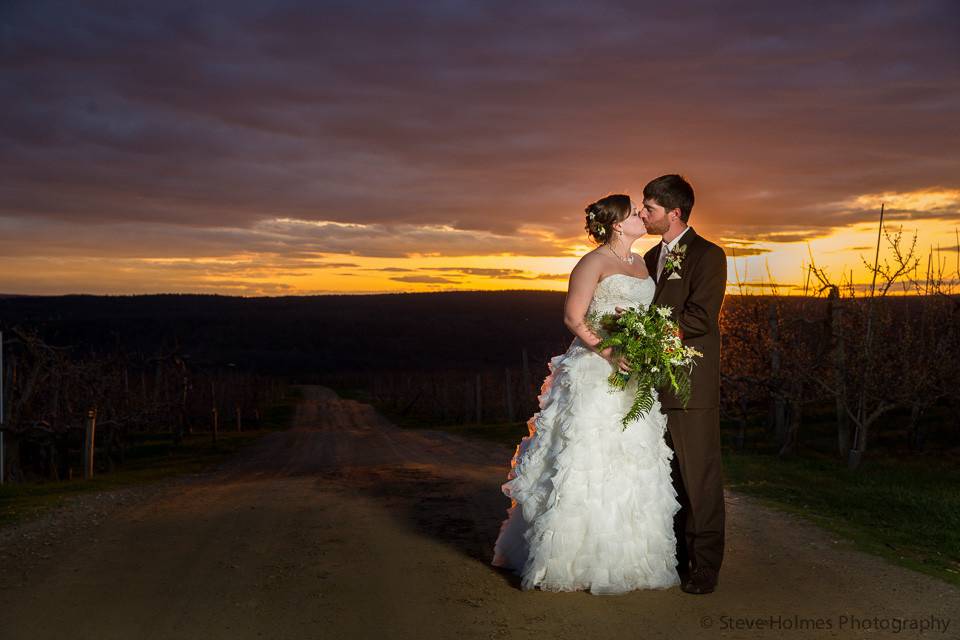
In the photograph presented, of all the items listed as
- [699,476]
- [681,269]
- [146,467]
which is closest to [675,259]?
[681,269]

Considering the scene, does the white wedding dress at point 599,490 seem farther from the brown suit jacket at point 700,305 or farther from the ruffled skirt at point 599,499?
the brown suit jacket at point 700,305

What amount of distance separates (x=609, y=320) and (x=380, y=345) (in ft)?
468

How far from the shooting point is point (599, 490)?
20.3 feet

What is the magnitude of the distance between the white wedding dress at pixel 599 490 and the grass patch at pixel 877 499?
257 cm

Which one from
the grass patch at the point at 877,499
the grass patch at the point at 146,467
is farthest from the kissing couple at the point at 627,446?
the grass patch at the point at 146,467

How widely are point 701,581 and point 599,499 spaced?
971 mm

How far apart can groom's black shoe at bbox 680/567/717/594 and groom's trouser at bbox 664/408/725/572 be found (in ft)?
0.24

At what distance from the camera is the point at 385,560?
720 cm

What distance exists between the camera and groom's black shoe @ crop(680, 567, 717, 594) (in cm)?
612

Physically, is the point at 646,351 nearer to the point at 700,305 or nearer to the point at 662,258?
the point at 700,305

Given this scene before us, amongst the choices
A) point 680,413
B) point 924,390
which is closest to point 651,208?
point 680,413

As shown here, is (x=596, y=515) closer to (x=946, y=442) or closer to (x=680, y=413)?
(x=680, y=413)

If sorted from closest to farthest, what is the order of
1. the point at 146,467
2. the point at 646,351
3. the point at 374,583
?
1. the point at 646,351
2. the point at 374,583
3. the point at 146,467

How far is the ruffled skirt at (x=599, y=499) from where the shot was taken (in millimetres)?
6145
